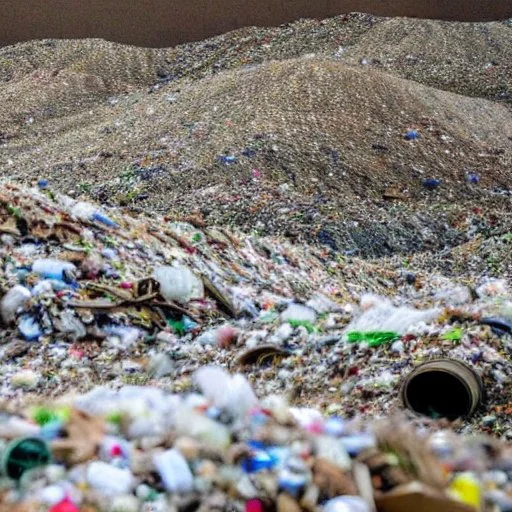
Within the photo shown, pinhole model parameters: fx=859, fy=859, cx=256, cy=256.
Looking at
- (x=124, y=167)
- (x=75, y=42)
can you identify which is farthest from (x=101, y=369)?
(x=75, y=42)

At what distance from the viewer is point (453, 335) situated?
3539mm

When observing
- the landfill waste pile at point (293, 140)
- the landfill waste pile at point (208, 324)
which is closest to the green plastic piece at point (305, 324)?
the landfill waste pile at point (208, 324)

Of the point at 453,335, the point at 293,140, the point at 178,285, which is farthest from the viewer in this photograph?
the point at 293,140

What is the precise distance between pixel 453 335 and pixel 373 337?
Result: 34 centimetres

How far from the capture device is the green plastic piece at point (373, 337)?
12.0ft

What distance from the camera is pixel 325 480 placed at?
1804 millimetres

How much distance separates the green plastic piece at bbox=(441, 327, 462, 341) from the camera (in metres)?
3.52

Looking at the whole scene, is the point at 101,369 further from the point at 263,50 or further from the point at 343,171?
the point at 263,50

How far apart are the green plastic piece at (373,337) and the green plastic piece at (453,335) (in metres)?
0.20

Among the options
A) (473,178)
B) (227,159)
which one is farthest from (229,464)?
(473,178)

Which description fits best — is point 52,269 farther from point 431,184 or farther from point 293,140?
point 431,184

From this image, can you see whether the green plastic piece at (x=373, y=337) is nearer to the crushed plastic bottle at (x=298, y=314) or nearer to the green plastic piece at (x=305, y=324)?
the green plastic piece at (x=305, y=324)

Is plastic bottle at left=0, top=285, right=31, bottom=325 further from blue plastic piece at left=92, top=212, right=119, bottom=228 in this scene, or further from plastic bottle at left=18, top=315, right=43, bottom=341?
blue plastic piece at left=92, top=212, right=119, bottom=228

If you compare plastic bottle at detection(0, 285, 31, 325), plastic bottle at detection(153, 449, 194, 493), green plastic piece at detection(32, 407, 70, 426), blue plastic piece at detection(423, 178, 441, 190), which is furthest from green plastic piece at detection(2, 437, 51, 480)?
blue plastic piece at detection(423, 178, 441, 190)
